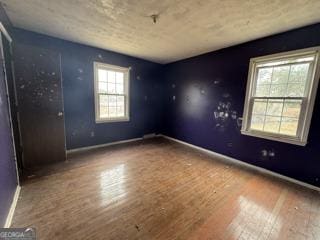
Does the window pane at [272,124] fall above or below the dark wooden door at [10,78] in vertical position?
below

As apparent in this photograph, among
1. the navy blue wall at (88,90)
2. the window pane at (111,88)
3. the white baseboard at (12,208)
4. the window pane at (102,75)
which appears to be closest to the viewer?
the white baseboard at (12,208)

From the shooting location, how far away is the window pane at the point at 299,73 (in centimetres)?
227

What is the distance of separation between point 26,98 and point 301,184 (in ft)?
16.4

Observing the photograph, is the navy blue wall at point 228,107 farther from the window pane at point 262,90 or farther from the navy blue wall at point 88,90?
the navy blue wall at point 88,90

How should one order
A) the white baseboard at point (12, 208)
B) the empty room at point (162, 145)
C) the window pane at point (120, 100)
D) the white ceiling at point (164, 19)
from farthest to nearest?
the window pane at point (120, 100)
the white ceiling at point (164, 19)
the empty room at point (162, 145)
the white baseboard at point (12, 208)

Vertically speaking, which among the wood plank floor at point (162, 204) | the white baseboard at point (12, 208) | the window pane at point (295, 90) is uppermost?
the window pane at point (295, 90)

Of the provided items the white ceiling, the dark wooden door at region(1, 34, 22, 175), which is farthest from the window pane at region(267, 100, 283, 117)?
the dark wooden door at region(1, 34, 22, 175)

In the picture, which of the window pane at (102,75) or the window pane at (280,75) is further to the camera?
the window pane at (102,75)

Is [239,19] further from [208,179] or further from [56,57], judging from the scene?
[56,57]

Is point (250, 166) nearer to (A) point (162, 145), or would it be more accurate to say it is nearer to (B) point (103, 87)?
(A) point (162, 145)

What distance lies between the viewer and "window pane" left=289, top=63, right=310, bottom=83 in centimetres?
227

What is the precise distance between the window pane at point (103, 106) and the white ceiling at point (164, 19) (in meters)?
1.35

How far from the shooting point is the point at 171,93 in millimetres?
4719

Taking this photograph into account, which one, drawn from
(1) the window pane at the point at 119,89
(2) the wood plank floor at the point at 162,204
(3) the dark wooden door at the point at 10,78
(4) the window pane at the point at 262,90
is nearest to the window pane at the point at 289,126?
(4) the window pane at the point at 262,90
